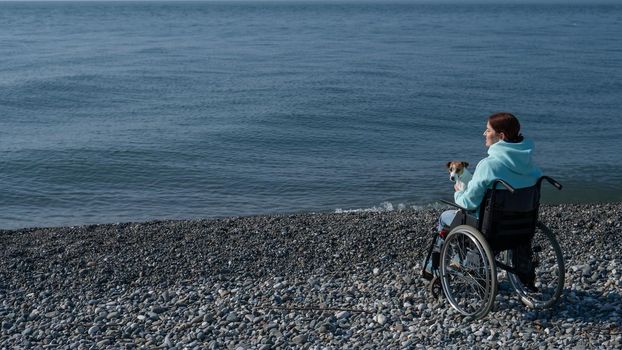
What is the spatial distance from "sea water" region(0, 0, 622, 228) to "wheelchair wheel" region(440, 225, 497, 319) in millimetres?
8882

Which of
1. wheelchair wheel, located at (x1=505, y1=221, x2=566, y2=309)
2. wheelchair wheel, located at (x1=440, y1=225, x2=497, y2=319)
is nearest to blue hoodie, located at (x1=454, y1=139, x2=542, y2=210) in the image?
wheelchair wheel, located at (x1=440, y1=225, x2=497, y2=319)

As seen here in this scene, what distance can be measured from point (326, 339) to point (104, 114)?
23.5 metres

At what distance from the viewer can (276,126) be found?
25.7m

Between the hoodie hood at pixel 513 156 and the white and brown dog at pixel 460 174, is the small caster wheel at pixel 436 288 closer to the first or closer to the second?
the white and brown dog at pixel 460 174

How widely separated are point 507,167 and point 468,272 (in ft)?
3.78

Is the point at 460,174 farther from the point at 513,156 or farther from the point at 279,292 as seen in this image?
the point at 279,292

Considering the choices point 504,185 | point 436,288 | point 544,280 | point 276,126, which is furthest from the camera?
point 276,126

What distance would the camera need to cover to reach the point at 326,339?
701cm

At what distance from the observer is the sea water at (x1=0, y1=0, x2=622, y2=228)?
58.3ft

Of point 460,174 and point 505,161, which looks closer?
point 505,161

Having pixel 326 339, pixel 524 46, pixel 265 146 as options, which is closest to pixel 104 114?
pixel 265 146

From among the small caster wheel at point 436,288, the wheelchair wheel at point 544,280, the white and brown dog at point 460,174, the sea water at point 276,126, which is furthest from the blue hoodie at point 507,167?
the sea water at point 276,126

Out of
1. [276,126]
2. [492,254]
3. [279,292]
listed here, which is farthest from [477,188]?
[276,126]

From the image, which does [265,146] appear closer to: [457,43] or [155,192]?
[155,192]
